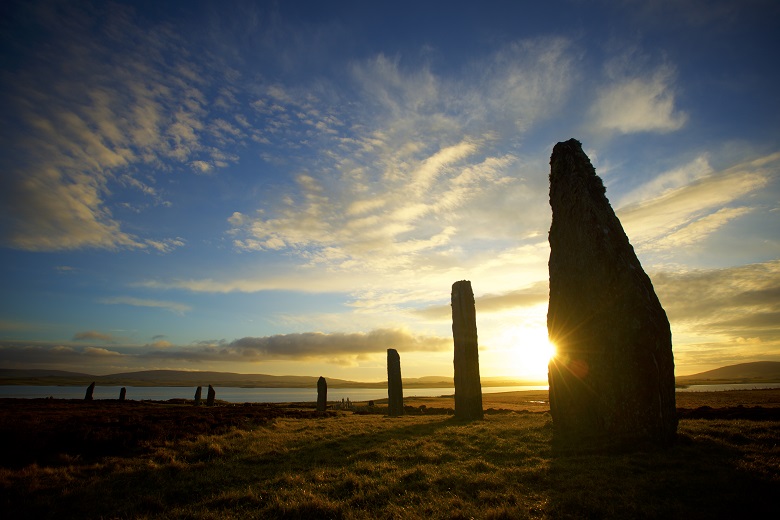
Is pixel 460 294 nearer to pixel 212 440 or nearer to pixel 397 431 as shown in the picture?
pixel 397 431

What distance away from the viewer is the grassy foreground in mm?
6434

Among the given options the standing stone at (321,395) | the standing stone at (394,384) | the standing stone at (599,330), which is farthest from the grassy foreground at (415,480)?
the standing stone at (321,395)

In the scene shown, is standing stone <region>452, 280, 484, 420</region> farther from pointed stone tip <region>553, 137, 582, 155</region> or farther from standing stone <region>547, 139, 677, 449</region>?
pointed stone tip <region>553, 137, 582, 155</region>

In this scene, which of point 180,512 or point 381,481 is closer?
point 180,512

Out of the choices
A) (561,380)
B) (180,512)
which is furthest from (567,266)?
(180,512)

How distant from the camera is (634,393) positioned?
1038 cm

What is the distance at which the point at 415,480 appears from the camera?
830 cm

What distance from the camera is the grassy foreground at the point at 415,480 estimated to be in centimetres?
643

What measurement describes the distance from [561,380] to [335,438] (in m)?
8.34

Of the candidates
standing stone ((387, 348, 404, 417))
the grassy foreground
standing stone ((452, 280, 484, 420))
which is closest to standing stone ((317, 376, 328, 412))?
standing stone ((387, 348, 404, 417))

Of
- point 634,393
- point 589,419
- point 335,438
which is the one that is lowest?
point 335,438

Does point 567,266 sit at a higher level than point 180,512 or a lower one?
higher

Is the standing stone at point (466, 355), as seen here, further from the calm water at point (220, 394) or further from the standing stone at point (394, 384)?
the calm water at point (220, 394)

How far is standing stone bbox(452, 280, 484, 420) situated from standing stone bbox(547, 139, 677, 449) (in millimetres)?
6662
